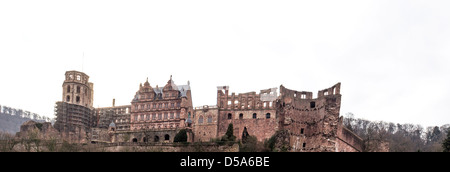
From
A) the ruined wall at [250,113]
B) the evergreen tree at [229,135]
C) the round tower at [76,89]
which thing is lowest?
the evergreen tree at [229,135]

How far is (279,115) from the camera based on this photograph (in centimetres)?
9312

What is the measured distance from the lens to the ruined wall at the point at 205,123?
310 ft

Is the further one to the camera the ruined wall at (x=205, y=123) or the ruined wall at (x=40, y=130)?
the ruined wall at (x=40, y=130)

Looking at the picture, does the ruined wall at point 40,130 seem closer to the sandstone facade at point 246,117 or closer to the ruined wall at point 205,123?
the sandstone facade at point 246,117

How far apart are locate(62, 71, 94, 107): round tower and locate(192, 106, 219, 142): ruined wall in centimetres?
3875

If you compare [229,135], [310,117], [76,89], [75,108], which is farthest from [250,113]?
[76,89]

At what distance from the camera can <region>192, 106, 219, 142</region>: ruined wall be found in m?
94.6

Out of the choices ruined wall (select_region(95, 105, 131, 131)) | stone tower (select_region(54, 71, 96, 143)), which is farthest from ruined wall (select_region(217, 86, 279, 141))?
stone tower (select_region(54, 71, 96, 143))

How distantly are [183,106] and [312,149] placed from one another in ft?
86.9

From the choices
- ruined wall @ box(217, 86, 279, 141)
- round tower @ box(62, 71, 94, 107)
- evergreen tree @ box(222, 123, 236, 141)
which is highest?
round tower @ box(62, 71, 94, 107)

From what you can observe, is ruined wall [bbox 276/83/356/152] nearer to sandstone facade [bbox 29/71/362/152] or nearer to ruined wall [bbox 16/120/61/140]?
sandstone facade [bbox 29/71/362/152]

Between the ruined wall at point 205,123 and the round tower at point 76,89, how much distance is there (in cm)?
3875

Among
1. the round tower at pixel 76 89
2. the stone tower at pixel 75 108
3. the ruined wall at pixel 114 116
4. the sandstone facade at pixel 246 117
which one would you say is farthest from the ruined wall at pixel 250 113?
the round tower at pixel 76 89
